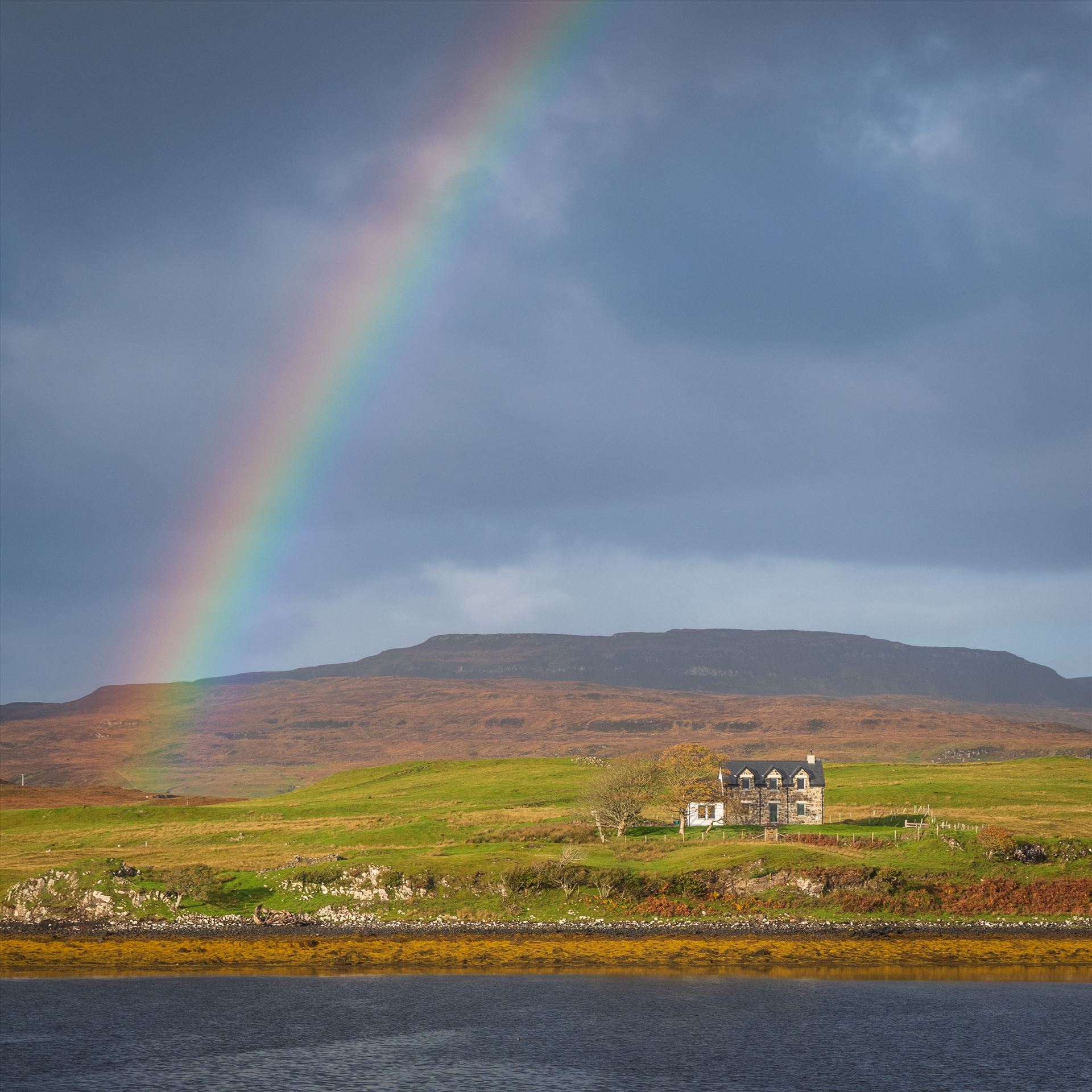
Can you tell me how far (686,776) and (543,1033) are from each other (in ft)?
202

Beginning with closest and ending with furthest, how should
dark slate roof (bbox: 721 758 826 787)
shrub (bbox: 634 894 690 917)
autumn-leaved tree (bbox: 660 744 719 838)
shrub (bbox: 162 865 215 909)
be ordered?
shrub (bbox: 634 894 690 917) → shrub (bbox: 162 865 215 909) → autumn-leaved tree (bbox: 660 744 719 838) → dark slate roof (bbox: 721 758 826 787)

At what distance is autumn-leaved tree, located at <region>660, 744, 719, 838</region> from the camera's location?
10638cm

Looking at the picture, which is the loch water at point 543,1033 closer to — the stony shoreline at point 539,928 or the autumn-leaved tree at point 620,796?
the stony shoreline at point 539,928

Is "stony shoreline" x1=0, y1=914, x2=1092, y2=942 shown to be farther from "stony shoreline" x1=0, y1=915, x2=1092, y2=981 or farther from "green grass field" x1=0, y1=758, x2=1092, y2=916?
"green grass field" x1=0, y1=758, x2=1092, y2=916

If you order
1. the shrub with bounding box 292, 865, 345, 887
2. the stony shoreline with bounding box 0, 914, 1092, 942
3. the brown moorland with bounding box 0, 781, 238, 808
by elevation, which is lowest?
the brown moorland with bounding box 0, 781, 238, 808

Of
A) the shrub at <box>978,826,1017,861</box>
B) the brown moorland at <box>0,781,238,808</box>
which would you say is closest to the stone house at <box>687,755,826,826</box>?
the shrub at <box>978,826,1017,861</box>

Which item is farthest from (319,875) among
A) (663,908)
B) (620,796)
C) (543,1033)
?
(543,1033)

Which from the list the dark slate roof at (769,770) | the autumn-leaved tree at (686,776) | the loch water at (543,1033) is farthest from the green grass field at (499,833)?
the loch water at (543,1033)

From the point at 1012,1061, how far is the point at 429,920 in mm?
39609

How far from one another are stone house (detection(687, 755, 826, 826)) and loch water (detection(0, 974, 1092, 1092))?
175 feet

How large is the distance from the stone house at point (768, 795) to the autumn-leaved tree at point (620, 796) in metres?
9.28

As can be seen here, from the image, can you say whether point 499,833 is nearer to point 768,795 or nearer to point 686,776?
point 686,776

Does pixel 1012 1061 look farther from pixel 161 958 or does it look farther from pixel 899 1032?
pixel 161 958

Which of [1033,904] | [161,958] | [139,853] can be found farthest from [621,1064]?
[139,853]
